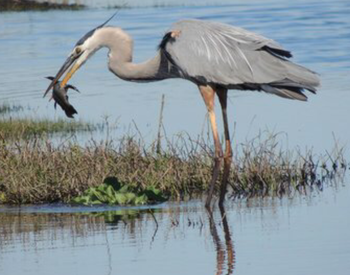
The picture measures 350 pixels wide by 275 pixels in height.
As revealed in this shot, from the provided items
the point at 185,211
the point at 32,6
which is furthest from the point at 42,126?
the point at 32,6

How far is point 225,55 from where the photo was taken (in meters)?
10.5

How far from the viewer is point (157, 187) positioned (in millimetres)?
10250

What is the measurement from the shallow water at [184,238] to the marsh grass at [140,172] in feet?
0.77

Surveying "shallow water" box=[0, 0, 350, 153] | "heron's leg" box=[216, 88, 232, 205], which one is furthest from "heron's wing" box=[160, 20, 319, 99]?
"shallow water" box=[0, 0, 350, 153]

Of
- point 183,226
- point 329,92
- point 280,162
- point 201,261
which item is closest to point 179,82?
point 329,92

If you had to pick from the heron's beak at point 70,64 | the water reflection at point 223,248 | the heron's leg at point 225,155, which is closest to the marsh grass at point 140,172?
the heron's leg at point 225,155

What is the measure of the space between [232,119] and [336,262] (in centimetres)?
640

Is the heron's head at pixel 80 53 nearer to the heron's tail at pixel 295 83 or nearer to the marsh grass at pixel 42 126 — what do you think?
the heron's tail at pixel 295 83

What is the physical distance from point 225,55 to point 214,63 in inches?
4.5

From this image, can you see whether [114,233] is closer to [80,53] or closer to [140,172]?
[140,172]

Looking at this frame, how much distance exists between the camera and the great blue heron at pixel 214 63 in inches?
400

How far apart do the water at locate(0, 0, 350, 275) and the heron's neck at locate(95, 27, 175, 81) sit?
4.65 feet

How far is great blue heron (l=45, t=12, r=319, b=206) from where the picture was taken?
10.2 m

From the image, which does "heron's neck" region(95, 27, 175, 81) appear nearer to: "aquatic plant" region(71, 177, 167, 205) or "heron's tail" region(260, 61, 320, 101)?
"heron's tail" region(260, 61, 320, 101)
